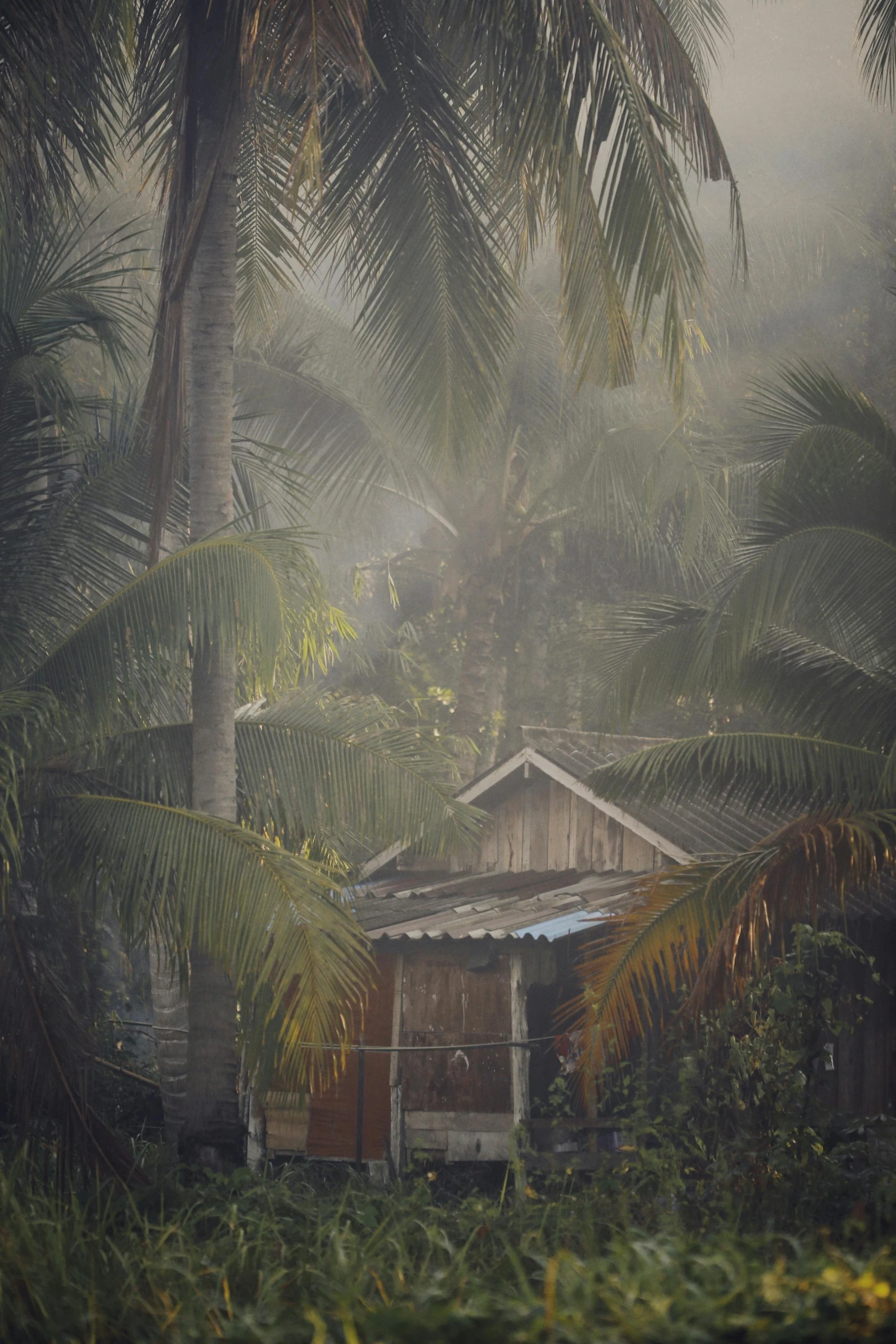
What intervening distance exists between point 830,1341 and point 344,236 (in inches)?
299

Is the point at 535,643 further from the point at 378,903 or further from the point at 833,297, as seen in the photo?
the point at 378,903

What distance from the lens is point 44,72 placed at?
686 cm

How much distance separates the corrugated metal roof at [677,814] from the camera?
36.4 feet

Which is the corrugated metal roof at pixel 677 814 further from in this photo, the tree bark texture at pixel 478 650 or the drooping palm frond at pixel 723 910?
the tree bark texture at pixel 478 650

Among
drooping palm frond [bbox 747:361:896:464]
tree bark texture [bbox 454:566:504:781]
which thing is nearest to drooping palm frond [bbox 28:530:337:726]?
drooping palm frond [bbox 747:361:896:464]

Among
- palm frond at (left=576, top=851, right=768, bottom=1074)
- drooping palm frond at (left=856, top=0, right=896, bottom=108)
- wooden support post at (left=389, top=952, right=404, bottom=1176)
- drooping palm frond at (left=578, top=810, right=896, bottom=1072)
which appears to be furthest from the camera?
wooden support post at (left=389, top=952, right=404, bottom=1176)

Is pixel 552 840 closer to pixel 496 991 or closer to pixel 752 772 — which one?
pixel 496 991

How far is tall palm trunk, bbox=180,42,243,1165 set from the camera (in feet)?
24.2

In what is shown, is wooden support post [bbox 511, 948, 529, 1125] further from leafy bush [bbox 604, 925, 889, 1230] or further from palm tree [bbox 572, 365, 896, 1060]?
leafy bush [bbox 604, 925, 889, 1230]

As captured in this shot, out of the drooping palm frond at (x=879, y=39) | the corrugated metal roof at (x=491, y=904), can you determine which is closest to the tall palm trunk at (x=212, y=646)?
the corrugated metal roof at (x=491, y=904)

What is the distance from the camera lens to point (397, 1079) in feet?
35.8

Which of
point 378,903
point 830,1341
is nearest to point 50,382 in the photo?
point 378,903

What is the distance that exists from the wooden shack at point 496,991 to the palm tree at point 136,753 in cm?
220

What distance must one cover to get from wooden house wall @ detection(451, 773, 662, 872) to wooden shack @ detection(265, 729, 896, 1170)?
0.07 ft
